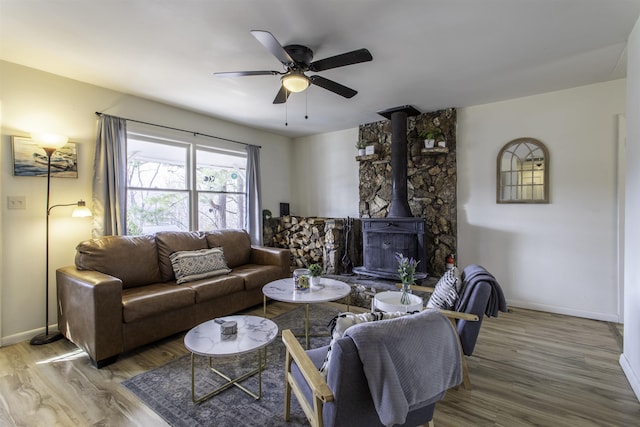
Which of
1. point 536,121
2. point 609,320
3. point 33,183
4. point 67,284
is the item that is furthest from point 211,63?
point 609,320

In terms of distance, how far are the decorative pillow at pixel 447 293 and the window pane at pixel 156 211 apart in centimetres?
341

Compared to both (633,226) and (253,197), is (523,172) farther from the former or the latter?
(253,197)

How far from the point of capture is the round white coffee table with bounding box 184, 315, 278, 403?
182 cm

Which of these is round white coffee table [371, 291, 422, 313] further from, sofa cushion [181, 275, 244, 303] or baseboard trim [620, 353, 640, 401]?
sofa cushion [181, 275, 244, 303]

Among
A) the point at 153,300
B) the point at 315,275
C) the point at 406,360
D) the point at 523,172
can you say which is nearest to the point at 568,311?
the point at 523,172

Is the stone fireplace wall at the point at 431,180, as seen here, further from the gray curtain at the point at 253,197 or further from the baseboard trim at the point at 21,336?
the baseboard trim at the point at 21,336

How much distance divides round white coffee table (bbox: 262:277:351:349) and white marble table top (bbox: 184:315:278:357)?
1.48 feet

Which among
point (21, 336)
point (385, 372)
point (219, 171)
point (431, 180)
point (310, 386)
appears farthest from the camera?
point (219, 171)

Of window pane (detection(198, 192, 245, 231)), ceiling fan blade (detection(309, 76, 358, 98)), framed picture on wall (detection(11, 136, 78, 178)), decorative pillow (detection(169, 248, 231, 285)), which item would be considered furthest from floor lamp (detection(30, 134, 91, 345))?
ceiling fan blade (detection(309, 76, 358, 98))

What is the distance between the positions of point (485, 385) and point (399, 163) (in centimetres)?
286

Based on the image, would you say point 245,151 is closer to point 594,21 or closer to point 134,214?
point 134,214

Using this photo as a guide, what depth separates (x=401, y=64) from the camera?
277 cm

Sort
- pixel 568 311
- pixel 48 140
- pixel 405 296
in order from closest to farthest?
pixel 405 296
pixel 48 140
pixel 568 311

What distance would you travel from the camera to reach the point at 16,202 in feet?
9.15
